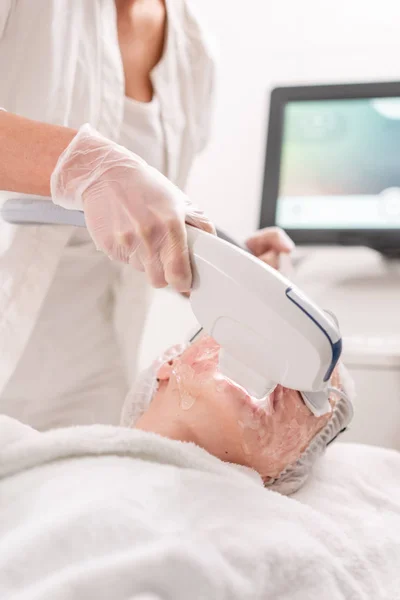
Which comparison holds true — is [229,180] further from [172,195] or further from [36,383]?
[172,195]

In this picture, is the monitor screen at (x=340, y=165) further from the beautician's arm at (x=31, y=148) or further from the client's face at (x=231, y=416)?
the beautician's arm at (x=31, y=148)

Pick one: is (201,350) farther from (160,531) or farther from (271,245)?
(271,245)

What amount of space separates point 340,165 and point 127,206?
1.26 m

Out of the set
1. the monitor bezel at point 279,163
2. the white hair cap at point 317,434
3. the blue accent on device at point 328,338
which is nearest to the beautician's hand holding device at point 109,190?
the blue accent on device at point 328,338

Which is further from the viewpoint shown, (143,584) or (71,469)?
(71,469)

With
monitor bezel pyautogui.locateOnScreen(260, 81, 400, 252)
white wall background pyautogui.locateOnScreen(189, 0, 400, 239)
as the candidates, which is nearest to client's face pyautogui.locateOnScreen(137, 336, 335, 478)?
monitor bezel pyautogui.locateOnScreen(260, 81, 400, 252)

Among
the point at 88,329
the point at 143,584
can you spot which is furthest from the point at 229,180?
the point at 143,584

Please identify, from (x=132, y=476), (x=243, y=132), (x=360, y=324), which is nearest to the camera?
(x=132, y=476)

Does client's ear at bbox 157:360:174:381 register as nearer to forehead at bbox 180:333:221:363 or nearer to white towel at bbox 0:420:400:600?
forehead at bbox 180:333:221:363

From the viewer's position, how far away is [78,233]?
124 centimetres

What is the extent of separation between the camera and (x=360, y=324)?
1.61 metres

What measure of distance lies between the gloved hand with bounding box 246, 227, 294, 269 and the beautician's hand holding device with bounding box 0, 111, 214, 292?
60 centimetres

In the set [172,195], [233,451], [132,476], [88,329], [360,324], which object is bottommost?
[360,324]

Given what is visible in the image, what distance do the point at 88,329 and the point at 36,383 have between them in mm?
153
